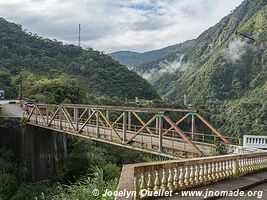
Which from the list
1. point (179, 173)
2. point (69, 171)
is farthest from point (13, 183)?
point (179, 173)

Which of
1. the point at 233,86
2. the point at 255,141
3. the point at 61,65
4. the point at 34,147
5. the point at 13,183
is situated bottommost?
the point at 13,183

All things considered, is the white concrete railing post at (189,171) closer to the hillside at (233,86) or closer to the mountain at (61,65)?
the mountain at (61,65)

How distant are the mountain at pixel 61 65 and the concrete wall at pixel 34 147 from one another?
82.1ft

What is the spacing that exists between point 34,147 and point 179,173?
21.1 m

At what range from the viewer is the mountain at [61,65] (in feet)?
214

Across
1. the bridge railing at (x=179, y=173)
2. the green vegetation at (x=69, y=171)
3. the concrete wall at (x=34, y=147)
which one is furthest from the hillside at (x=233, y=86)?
the bridge railing at (x=179, y=173)

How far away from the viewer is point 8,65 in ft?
220

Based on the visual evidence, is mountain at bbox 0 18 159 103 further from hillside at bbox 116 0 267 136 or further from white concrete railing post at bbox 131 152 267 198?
white concrete railing post at bbox 131 152 267 198

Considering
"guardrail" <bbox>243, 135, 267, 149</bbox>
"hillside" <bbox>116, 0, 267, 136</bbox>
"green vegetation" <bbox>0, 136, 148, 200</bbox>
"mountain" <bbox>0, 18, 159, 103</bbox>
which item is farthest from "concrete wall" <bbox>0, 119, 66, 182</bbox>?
"hillside" <bbox>116, 0, 267, 136</bbox>

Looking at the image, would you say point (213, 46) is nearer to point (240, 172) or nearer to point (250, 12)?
point (250, 12)

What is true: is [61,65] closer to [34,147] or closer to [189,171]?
[34,147]

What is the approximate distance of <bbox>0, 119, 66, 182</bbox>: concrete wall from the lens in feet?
86.0

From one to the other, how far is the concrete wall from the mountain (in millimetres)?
25031

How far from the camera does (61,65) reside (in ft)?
256
